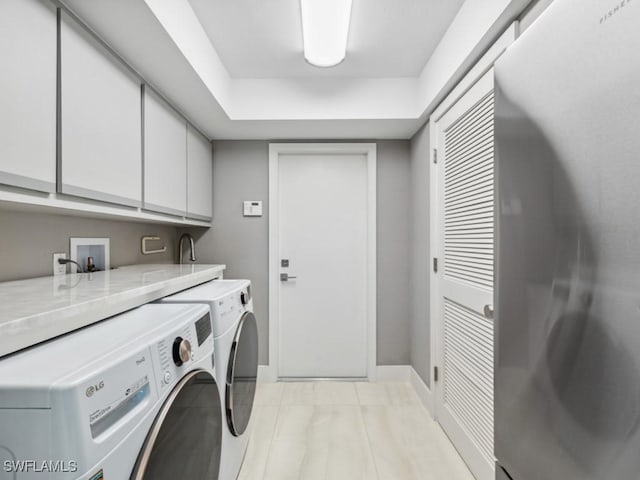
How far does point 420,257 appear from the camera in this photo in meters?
2.49

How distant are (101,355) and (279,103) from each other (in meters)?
2.01

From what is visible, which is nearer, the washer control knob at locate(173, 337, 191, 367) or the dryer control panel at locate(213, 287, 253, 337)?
the washer control knob at locate(173, 337, 191, 367)

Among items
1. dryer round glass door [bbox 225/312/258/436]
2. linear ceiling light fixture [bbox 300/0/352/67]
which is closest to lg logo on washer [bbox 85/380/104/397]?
dryer round glass door [bbox 225/312/258/436]

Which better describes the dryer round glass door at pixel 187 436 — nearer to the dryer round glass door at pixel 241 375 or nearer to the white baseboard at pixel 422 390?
the dryer round glass door at pixel 241 375

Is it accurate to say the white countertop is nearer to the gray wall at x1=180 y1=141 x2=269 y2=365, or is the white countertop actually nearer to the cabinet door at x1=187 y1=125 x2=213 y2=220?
the cabinet door at x1=187 y1=125 x2=213 y2=220

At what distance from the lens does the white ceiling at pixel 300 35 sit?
5.16 ft

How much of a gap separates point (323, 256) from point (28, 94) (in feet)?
7.06

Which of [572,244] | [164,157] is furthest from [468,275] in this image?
[164,157]

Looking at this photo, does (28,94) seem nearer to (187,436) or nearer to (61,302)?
(61,302)

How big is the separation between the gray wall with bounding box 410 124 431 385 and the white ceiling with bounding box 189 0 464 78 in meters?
0.58

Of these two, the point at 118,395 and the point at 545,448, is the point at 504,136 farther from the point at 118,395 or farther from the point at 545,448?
the point at 118,395

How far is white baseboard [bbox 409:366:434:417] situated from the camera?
2.24 metres

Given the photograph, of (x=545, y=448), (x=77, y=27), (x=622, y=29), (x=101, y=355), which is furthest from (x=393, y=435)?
(x=77, y=27)

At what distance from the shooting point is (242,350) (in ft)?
4.93
